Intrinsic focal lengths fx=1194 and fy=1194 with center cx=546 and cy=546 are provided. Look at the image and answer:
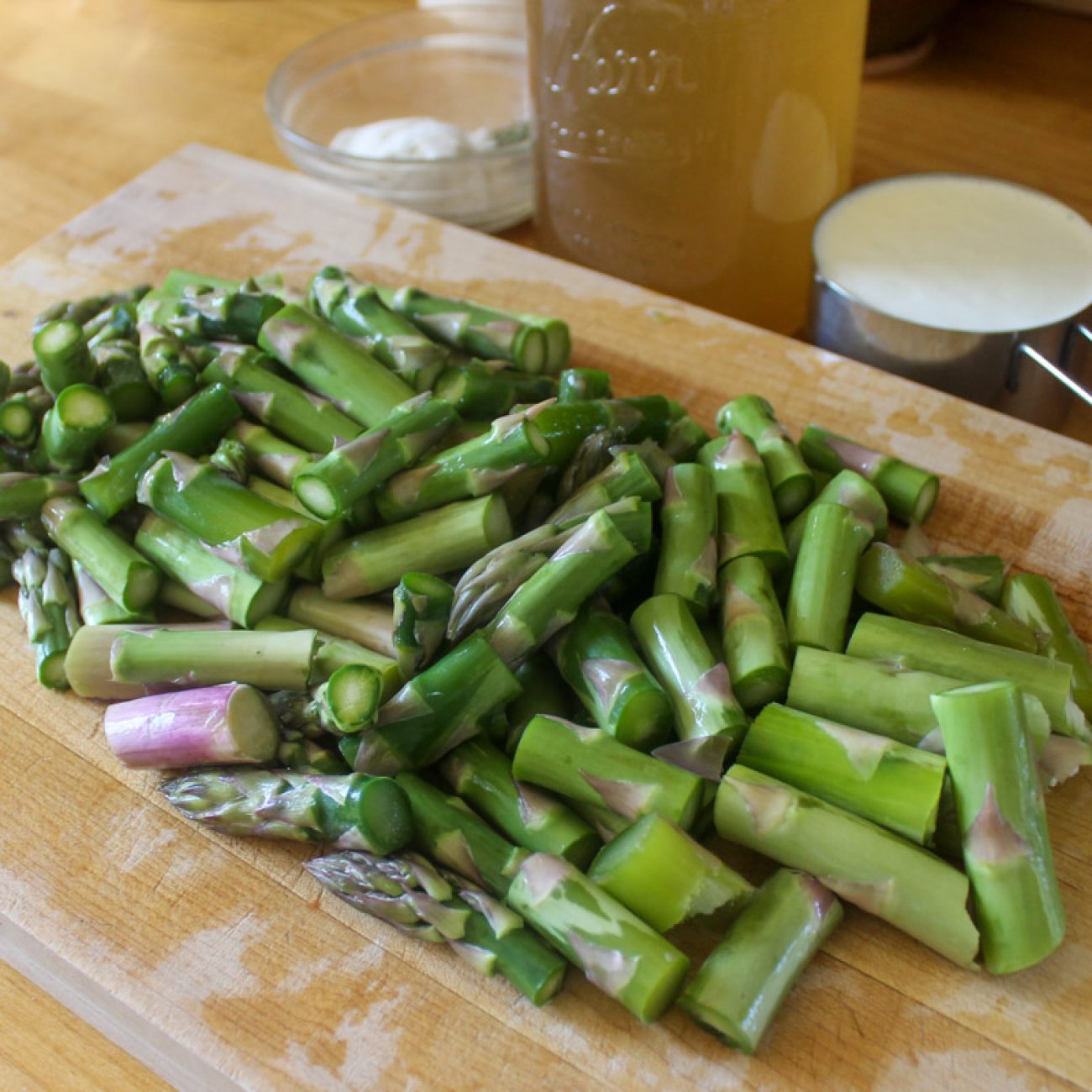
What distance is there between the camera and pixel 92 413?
236cm

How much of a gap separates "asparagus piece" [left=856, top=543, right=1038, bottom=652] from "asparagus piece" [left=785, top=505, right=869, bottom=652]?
0.04 meters

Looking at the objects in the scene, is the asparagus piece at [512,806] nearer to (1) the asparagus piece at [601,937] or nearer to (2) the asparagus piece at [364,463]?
(1) the asparagus piece at [601,937]

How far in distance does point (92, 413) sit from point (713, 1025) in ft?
5.34

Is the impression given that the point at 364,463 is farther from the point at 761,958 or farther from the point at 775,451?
the point at 761,958

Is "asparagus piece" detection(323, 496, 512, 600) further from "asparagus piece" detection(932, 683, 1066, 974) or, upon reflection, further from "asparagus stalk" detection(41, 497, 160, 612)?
"asparagus piece" detection(932, 683, 1066, 974)

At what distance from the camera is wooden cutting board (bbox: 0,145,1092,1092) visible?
1.62m

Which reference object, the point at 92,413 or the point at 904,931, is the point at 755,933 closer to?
the point at 904,931

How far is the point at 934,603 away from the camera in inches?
80.7

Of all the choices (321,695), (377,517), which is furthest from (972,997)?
(377,517)

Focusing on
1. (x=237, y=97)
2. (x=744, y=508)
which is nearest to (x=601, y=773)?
(x=744, y=508)

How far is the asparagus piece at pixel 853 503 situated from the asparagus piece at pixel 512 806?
67 cm

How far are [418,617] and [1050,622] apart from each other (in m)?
1.09

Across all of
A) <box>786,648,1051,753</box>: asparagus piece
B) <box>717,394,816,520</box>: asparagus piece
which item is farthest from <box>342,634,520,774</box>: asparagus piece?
<box>717,394,816,520</box>: asparagus piece

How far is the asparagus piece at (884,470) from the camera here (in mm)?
2293
